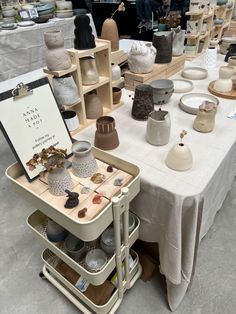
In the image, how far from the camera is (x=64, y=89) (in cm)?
91

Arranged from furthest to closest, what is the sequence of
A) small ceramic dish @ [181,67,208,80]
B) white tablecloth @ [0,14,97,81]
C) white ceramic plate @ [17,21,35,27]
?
white ceramic plate @ [17,21,35,27], white tablecloth @ [0,14,97,81], small ceramic dish @ [181,67,208,80]

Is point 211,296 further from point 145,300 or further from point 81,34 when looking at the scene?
point 81,34

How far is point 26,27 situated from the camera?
2506mm

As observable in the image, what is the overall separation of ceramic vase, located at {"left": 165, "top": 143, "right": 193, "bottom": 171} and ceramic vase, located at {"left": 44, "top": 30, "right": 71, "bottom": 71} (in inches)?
18.8

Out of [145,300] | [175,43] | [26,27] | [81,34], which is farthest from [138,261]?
[26,27]

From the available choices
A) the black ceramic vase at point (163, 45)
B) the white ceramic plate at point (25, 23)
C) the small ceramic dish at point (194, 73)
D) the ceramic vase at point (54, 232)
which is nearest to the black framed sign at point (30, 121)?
the ceramic vase at point (54, 232)

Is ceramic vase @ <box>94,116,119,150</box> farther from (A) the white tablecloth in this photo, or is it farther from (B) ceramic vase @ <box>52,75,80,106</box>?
(A) the white tablecloth

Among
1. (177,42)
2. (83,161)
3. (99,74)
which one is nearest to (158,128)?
(83,161)

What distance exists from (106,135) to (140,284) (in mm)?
697

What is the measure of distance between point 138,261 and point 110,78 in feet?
2.53

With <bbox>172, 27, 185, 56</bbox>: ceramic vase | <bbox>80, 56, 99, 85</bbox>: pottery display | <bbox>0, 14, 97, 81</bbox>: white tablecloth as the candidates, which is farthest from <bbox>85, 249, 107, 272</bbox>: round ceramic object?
<bbox>0, 14, 97, 81</bbox>: white tablecloth

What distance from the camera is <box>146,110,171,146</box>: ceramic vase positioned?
2.93 ft

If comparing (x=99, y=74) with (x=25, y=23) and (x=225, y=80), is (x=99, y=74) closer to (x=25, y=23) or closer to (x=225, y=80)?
(x=225, y=80)

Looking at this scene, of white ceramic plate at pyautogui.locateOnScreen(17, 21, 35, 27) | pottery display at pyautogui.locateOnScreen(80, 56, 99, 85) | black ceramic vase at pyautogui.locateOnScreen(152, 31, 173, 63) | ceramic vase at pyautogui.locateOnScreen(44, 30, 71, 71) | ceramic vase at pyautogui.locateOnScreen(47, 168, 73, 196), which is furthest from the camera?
white ceramic plate at pyautogui.locateOnScreen(17, 21, 35, 27)
